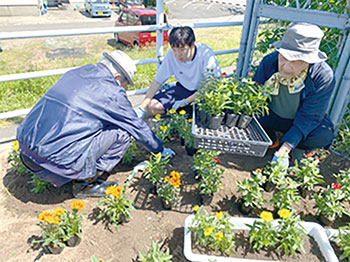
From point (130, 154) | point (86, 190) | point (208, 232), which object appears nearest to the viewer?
point (208, 232)

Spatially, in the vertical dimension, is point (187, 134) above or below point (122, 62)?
below

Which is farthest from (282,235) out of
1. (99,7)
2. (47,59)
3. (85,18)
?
(85,18)

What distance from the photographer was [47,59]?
7.72 metres

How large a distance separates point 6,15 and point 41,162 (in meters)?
20.1

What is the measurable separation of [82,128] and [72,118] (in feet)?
0.36

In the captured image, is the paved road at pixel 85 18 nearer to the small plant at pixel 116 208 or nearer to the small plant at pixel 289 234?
the small plant at pixel 116 208

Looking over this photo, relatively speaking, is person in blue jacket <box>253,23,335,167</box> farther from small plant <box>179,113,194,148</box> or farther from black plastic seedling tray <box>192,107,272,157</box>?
small plant <box>179,113,194,148</box>

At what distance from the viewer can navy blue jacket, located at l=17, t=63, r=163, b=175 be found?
76.5 inches

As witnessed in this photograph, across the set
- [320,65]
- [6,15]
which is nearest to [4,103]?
[320,65]

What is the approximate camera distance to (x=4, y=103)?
153 inches

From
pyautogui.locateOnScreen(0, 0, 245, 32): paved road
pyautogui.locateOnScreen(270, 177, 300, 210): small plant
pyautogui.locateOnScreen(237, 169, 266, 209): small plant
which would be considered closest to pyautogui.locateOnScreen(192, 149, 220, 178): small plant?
pyautogui.locateOnScreen(237, 169, 266, 209): small plant

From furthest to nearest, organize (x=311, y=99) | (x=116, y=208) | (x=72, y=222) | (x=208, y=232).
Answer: (x=311, y=99)
(x=116, y=208)
(x=72, y=222)
(x=208, y=232)

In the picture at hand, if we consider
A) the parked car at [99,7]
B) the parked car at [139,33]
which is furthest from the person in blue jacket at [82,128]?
the parked car at [99,7]

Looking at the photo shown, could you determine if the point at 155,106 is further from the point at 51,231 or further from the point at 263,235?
the point at 263,235
